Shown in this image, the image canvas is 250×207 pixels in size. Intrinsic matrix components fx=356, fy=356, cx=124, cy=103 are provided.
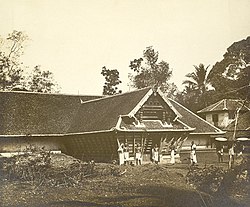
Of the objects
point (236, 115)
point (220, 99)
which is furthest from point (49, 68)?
point (236, 115)

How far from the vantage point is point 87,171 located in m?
2.38

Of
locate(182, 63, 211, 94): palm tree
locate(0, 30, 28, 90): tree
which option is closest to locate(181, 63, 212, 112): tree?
locate(182, 63, 211, 94): palm tree

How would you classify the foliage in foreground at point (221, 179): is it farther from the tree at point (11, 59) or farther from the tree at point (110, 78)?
the tree at point (11, 59)

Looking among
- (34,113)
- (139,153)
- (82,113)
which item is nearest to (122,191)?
(139,153)

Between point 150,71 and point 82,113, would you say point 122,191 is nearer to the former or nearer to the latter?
point 150,71

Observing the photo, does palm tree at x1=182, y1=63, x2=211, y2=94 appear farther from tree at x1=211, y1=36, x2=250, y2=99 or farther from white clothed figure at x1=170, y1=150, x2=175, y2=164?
white clothed figure at x1=170, y1=150, x2=175, y2=164

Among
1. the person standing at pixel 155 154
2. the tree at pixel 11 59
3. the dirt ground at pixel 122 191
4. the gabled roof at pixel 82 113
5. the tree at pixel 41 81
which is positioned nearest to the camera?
the dirt ground at pixel 122 191

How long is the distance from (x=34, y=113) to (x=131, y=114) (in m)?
0.80

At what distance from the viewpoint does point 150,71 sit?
2.62 metres

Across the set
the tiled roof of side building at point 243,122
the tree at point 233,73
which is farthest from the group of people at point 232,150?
the tree at point 233,73

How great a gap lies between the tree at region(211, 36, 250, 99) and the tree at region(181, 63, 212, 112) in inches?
2.8

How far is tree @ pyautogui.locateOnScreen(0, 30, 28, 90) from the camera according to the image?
2.16 metres

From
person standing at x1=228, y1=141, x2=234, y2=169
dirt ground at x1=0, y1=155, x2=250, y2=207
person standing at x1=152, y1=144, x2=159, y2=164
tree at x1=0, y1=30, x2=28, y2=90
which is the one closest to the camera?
dirt ground at x1=0, y1=155, x2=250, y2=207

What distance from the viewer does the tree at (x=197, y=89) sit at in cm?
260
